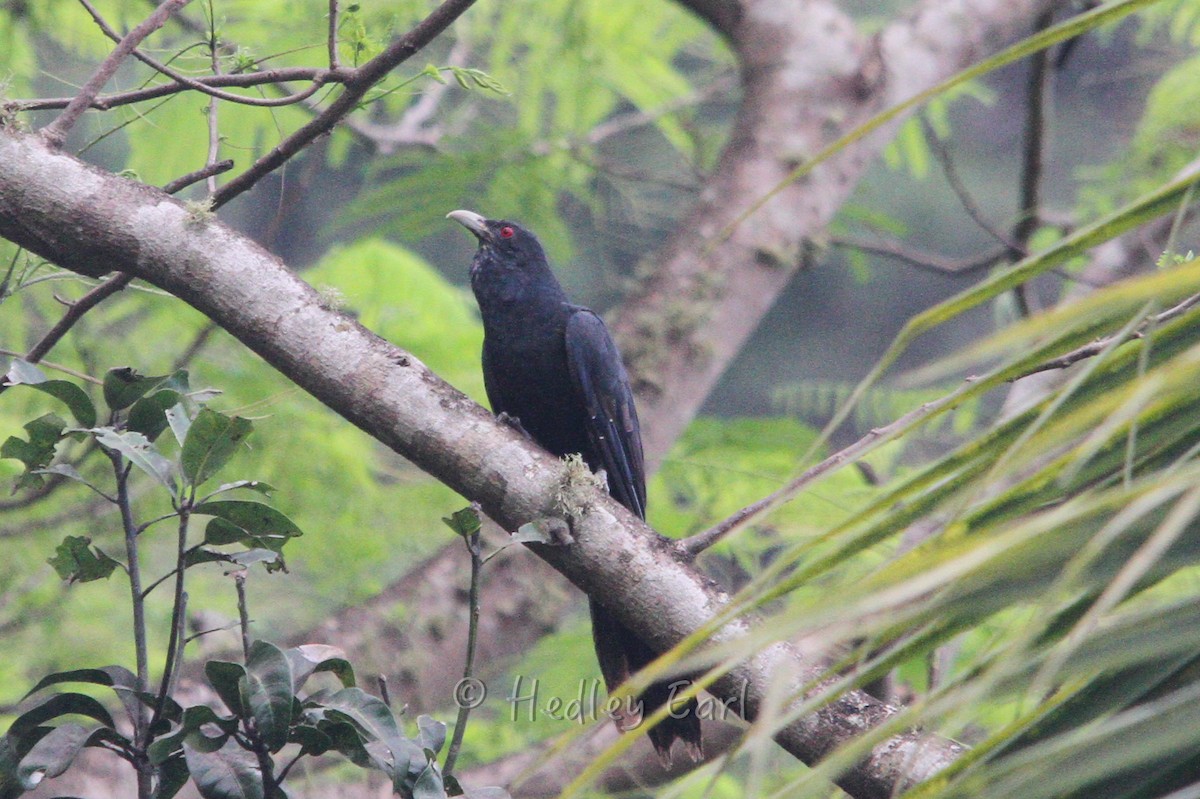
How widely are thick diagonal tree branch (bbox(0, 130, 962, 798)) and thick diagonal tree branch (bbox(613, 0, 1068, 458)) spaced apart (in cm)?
237

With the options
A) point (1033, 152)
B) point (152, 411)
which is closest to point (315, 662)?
point (152, 411)

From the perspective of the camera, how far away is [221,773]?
1.43m

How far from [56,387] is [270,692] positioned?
58 cm

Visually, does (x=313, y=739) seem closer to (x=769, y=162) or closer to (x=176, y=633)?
(x=176, y=633)

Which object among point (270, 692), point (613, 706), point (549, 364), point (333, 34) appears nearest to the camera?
point (613, 706)

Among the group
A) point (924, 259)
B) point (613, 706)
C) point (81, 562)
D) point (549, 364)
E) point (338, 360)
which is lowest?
point (613, 706)

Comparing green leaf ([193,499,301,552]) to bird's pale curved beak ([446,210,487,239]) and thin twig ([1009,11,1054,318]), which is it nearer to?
bird's pale curved beak ([446,210,487,239])

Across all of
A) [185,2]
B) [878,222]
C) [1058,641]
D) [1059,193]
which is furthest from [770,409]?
[1058,641]

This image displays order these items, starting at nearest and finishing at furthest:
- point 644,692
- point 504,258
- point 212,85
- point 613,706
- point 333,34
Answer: point 613,706 < point 333,34 < point 212,85 < point 644,692 < point 504,258

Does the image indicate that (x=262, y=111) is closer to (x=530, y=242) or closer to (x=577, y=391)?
(x=530, y=242)

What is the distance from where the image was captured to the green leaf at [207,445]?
5.03 feet

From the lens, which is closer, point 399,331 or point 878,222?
point 399,331

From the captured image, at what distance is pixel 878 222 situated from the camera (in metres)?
5.42

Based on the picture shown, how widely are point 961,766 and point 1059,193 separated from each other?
58.6ft
